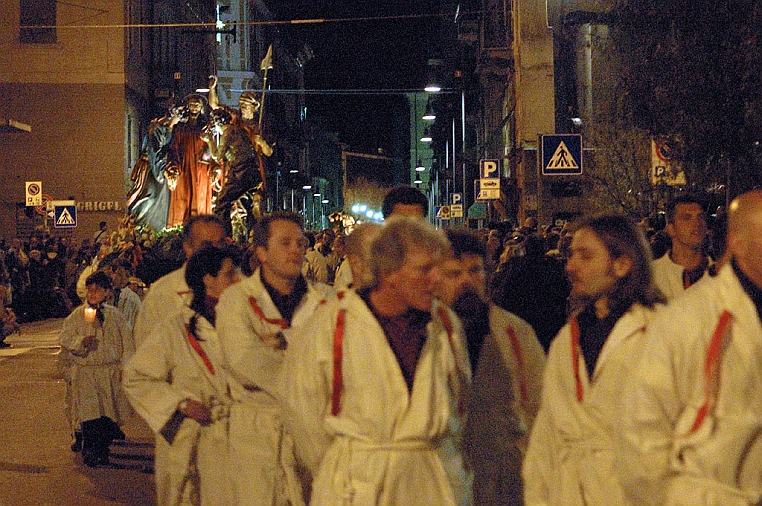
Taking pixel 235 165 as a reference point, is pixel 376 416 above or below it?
below

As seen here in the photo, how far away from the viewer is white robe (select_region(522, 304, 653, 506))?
436 centimetres

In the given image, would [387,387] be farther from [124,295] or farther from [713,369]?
[124,295]

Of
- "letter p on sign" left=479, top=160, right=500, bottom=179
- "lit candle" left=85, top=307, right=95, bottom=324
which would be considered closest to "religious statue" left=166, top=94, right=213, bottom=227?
"letter p on sign" left=479, top=160, right=500, bottom=179

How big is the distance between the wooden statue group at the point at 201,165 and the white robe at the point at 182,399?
18572mm

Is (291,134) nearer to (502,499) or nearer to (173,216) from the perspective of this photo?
(173,216)

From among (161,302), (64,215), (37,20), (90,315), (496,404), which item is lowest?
(496,404)

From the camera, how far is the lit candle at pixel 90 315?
448 inches

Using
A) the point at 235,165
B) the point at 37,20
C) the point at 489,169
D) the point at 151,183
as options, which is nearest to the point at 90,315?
the point at 235,165

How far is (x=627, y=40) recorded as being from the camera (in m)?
18.8

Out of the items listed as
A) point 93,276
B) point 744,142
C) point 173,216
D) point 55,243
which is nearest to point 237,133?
point 173,216

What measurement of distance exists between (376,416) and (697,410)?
1148 millimetres

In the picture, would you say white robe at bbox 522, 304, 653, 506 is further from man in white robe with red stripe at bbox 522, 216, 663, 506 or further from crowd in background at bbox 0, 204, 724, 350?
crowd in background at bbox 0, 204, 724, 350

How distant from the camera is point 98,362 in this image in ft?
37.8

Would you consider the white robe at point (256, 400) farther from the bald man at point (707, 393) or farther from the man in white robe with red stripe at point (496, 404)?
the bald man at point (707, 393)
